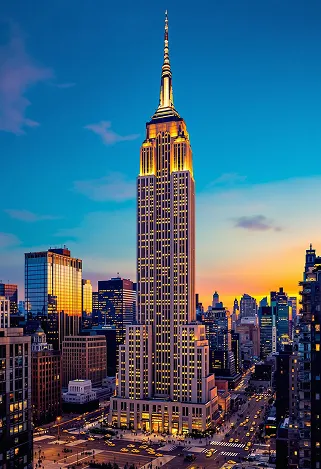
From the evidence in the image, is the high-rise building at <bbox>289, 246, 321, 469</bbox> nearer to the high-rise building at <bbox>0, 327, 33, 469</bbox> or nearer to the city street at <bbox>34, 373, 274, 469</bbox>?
the high-rise building at <bbox>0, 327, 33, 469</bbox>

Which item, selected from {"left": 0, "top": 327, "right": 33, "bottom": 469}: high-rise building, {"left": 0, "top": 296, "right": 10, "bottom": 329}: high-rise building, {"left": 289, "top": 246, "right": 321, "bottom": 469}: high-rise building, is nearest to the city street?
{"left": 0, "top": 327, "right": 33, "bottom": 469}: high-rise building

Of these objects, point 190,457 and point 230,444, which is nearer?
point 190,457

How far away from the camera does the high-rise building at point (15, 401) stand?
117 metres

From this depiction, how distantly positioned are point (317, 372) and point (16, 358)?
220 ft

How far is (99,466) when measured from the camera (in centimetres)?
16675

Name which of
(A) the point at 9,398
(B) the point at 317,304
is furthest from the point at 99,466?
(B) the point at 317,304

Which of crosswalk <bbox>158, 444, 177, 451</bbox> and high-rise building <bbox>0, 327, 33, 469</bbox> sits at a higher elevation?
high-rise building <bbox>0, 327, 33, 469</bbox>

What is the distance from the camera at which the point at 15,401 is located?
12019 cm

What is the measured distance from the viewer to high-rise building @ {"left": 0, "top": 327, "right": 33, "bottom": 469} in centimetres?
11669

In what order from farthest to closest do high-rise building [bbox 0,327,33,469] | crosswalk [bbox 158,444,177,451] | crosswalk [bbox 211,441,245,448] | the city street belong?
crosswalk [bbox 211,441,245,448] < crosswalk [bbox 158,444,177,451] < the city street < high-rise building [bbox 0,327,33,469]

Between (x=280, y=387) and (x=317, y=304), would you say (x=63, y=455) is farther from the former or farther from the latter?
(x=317, y=304)

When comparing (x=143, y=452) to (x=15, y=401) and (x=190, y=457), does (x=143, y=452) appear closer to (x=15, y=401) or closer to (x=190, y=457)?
(x=190, y=457)

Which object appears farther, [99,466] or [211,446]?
→ [211,446]

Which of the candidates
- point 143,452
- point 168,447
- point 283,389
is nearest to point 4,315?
point 143,452
